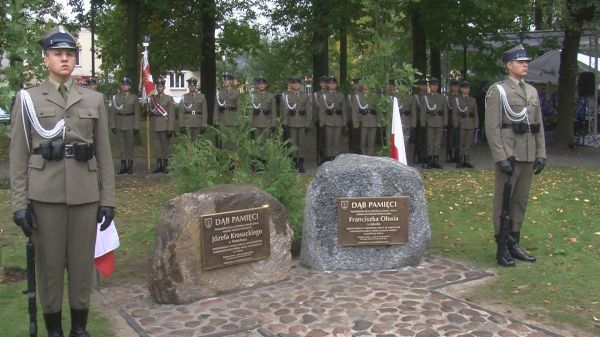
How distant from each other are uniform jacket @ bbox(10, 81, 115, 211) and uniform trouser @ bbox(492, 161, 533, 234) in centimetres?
423

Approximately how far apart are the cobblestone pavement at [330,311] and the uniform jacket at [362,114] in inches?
324

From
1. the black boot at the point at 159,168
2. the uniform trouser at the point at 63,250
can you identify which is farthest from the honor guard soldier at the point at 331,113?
the uniform trouser at the point at 63,250

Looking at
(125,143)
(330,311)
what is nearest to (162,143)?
(125,143)

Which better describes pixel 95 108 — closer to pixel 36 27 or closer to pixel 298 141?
pixel 36 27

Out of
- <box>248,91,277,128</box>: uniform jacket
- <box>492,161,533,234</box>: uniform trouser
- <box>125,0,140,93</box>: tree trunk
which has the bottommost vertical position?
<box>492,161,533,234</box>: uniform trouser

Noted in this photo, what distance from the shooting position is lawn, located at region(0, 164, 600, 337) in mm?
5941

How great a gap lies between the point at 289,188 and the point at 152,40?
776 inches

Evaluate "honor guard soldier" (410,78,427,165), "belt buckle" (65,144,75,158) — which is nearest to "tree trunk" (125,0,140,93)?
"honor guard soldier" (410,78,427,165)

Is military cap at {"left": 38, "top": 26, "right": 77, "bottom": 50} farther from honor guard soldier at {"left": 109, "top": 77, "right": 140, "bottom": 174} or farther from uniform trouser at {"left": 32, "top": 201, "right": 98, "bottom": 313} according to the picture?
honor guard soldier at {"left": 109, "top": 77, "right": 140, "bottom": 174}

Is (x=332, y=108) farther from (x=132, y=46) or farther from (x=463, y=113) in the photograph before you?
(x=132, y=46)

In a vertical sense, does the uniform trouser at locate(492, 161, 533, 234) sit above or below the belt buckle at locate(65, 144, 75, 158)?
below

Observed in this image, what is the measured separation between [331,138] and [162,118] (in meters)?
3.63

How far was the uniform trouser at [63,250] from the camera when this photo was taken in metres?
4.76

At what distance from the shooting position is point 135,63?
17141 mm
